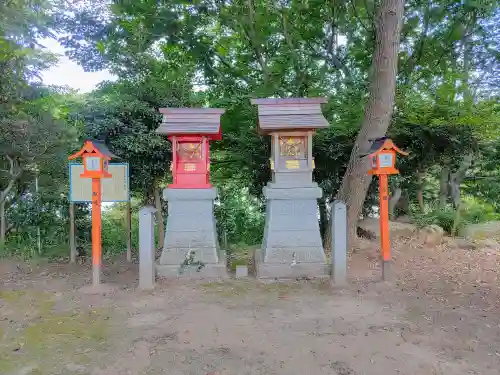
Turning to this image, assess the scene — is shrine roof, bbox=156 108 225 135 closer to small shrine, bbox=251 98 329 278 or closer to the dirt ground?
small shrine, bbox=251 98 329 278

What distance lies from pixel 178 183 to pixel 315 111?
2401mm

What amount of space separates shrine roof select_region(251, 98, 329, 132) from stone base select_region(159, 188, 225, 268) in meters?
1.37

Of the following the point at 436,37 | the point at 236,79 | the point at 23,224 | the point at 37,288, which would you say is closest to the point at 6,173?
the point at 23,224

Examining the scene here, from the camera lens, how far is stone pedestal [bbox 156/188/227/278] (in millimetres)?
5801

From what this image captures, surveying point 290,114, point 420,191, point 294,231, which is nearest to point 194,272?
point 294,231

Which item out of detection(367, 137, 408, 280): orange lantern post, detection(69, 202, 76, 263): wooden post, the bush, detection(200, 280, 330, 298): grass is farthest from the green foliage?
detection(200, 280, 330, 298): grass

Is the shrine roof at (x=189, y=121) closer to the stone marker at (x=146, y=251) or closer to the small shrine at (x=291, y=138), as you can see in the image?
the small shrine at (x=291, y=138)

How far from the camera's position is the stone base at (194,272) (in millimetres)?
5734

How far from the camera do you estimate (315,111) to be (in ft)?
19.1

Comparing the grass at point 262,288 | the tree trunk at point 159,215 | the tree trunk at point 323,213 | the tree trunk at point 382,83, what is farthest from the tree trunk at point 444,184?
the tree trunk at point 159,215

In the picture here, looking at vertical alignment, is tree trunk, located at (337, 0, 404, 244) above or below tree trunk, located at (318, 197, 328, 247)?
above

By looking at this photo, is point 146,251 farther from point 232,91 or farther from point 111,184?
point 232,91

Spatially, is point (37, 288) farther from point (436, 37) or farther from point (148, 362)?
point (436, 37)

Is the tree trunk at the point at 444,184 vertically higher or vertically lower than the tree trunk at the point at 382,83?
lower
